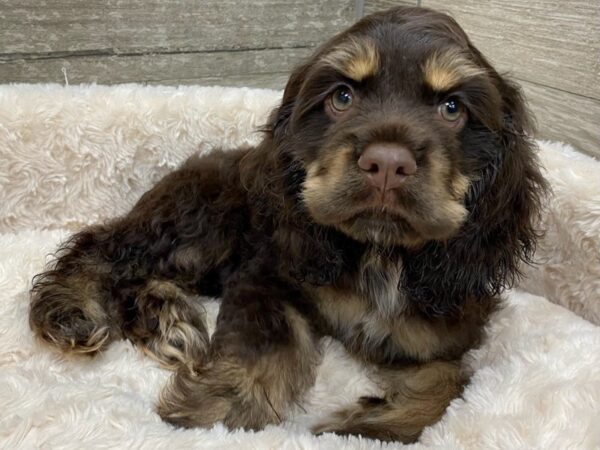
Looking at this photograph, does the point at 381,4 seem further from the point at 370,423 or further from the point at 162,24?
the point at 370,423

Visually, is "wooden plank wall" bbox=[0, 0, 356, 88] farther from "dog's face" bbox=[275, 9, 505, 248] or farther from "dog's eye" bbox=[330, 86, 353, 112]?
"dog's eye" bbox=[330, 86, 353, 112]

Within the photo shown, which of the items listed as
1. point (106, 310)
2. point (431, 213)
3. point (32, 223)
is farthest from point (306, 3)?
point (431, 213)

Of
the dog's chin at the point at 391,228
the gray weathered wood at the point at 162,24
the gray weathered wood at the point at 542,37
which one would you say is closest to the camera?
the dog's chin at the point at 391,228

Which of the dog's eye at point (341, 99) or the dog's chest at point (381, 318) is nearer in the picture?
the dog's eye at point (341, 99)

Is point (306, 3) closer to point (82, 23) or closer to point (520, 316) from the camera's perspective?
point (82, 23)

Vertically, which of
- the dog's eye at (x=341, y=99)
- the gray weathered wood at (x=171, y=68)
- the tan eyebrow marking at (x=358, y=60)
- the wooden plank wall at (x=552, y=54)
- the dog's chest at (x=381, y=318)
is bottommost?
the gray weathered wood at (x=171, y=68)

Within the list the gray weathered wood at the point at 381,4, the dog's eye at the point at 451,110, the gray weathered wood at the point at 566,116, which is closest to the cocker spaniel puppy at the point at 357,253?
the dog's eye at the point at 451,110

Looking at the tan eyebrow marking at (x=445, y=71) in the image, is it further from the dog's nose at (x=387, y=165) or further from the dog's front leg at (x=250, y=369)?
the dog's front leg at (x=250, y=369)
